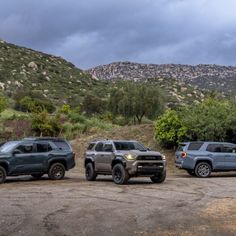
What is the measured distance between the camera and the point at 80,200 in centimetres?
1570

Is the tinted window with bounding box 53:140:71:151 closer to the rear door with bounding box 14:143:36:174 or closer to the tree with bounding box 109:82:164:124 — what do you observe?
the rear door with bounding box 14:143:36:174

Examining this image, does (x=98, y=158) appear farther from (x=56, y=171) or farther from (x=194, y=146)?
(x=194, y=146)

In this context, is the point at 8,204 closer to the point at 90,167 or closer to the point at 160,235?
the point at 160,235

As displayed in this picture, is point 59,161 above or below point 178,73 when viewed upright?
below

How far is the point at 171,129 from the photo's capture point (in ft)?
109

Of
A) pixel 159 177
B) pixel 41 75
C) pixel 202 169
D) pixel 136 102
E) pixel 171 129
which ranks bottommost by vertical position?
pixel 159 177

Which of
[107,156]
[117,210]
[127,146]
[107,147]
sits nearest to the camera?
[117,210]

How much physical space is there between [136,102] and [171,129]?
1841 centimetres

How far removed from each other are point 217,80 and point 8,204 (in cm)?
9476

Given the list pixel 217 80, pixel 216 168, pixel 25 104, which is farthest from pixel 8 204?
pixel 217 80

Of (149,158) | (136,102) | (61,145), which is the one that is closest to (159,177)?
(149,158)

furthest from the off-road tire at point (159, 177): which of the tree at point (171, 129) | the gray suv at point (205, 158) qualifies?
the tree at point (171, 129)

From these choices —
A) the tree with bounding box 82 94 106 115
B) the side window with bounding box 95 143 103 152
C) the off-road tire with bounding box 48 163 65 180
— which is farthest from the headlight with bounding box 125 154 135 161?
the tree with bounding box 82 94 106 115

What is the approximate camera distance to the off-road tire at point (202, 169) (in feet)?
85.1
